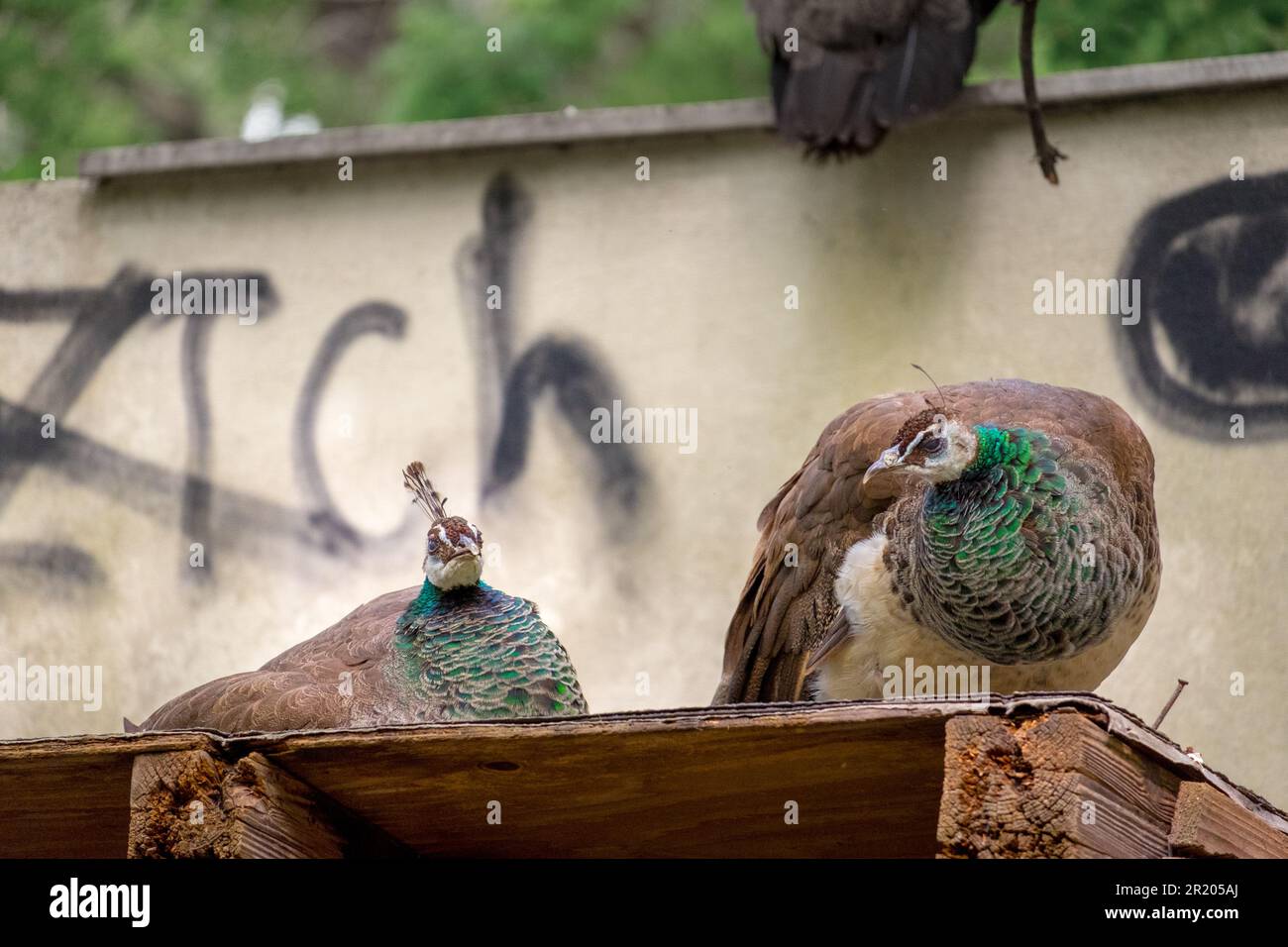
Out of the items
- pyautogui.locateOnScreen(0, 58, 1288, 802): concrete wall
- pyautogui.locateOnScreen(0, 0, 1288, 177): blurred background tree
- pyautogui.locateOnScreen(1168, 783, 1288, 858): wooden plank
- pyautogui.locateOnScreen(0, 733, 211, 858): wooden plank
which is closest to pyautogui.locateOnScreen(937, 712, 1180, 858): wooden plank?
pyautogui.locateOnScreen(1168, 783, 1288, 858): wooden plank

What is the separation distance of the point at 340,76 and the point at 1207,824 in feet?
27.3

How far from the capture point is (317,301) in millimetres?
5516

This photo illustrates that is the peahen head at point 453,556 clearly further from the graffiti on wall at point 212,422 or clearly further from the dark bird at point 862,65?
the dark bird at point 862,65

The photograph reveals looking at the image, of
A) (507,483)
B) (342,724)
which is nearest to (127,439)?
(507,483)

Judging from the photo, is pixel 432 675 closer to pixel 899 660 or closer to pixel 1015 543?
pixel 899 660

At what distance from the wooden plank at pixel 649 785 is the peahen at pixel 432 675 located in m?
0.71

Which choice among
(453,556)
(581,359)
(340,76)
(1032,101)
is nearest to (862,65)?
(1032,101)

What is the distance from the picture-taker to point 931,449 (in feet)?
11.2

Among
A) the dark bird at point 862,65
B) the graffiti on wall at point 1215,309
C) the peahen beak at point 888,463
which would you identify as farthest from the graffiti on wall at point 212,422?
the peahen beak at point 888,463

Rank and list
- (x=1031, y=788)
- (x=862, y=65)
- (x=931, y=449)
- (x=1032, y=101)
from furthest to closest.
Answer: (x=862, y=65) → (x=1032, y=101) → (x=931, y=449) → (x=1031, y=788)

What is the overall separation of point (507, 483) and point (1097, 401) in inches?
82.2
